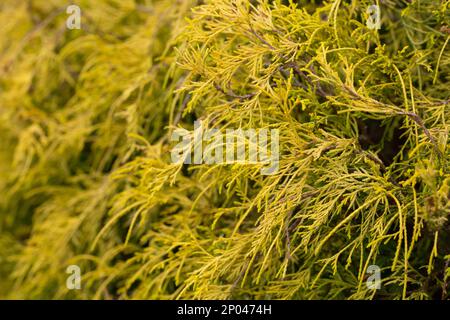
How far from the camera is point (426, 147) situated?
130 cm

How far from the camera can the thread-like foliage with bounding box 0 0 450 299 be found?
127 centimetres

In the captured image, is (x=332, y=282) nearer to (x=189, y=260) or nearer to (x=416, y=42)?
(x=189, y=260)

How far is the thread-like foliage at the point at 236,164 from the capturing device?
4.17 ft

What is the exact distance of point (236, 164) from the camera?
4.19 feet

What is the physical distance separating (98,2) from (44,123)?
526 mm

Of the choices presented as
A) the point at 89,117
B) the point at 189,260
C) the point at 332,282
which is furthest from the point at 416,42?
the point at 89,117

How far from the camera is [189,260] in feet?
5.13

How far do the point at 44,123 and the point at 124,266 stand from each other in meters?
0.76

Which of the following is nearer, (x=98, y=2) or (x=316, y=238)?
(x=316, y=238)
